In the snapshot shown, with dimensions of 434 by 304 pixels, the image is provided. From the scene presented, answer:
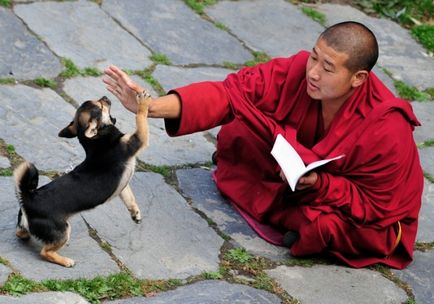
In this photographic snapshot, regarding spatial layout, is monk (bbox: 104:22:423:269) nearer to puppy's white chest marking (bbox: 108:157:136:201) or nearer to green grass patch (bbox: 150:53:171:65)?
puppy's white chest marking (bbox: 108:157:136:201)

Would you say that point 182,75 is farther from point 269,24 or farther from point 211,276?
point 211,276

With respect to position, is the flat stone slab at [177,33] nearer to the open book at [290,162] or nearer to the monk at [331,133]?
the monk at [331,133]

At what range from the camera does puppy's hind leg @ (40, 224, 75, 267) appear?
13.3 ft

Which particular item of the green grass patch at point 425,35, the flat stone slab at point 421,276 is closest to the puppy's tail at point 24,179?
the flat stone slab at point 421,276

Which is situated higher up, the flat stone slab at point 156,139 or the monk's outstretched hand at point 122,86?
the monk's outstretched hand at point 122,86

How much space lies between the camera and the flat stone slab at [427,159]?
19.2ft

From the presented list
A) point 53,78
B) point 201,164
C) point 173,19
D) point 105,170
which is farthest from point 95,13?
point 105,170

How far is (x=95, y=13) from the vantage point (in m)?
6.80

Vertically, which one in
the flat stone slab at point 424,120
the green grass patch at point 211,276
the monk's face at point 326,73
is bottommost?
the green grass patch at point 211,276

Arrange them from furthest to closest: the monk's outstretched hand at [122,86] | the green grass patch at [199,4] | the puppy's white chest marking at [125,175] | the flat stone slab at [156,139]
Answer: the green grass patch at [199,4] < the flat stone slab at [156,139] < the monk's outstretched hand at [122,86] < the puppy's white chest marking at [125,175]

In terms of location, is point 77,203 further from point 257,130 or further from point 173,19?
point 173,19

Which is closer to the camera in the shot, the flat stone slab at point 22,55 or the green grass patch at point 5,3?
the flat stone slab at point 22,55

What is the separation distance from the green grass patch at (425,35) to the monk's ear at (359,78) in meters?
3.22

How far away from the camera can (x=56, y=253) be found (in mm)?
4117
